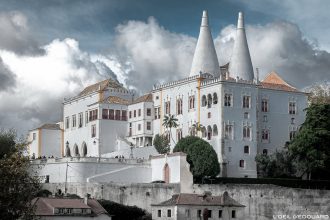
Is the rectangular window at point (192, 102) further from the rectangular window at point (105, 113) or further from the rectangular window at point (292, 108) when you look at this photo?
the rectangular window at point (105, 113)

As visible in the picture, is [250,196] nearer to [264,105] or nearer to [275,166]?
[275,166]

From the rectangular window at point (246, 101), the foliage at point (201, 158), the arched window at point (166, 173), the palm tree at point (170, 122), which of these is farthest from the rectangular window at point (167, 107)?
the arched window at point (166, 173)

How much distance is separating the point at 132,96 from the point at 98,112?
693 centimetres

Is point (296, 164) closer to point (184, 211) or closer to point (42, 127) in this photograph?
point (184, 211)

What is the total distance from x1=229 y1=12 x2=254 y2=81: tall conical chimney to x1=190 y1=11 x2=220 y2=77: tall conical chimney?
75.2 inches

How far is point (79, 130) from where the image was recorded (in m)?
107

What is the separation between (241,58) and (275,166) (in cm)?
1437

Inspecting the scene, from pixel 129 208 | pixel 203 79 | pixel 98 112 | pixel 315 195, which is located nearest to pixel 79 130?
pixel 98 112

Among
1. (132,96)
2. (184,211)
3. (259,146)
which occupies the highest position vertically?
(132,96)

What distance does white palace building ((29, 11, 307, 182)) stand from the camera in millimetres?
90438

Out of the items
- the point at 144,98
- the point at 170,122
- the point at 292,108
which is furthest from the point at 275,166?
the point at 144,98

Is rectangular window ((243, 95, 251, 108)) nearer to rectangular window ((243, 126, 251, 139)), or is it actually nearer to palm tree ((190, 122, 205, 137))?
rectangular window ((243, 126, 251, 139))

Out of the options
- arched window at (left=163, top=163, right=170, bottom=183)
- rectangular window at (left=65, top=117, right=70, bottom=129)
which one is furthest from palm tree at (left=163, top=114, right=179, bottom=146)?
rectangular window at (left=65, top=117, right=70, bottom=129)

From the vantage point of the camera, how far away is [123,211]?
261 feet
